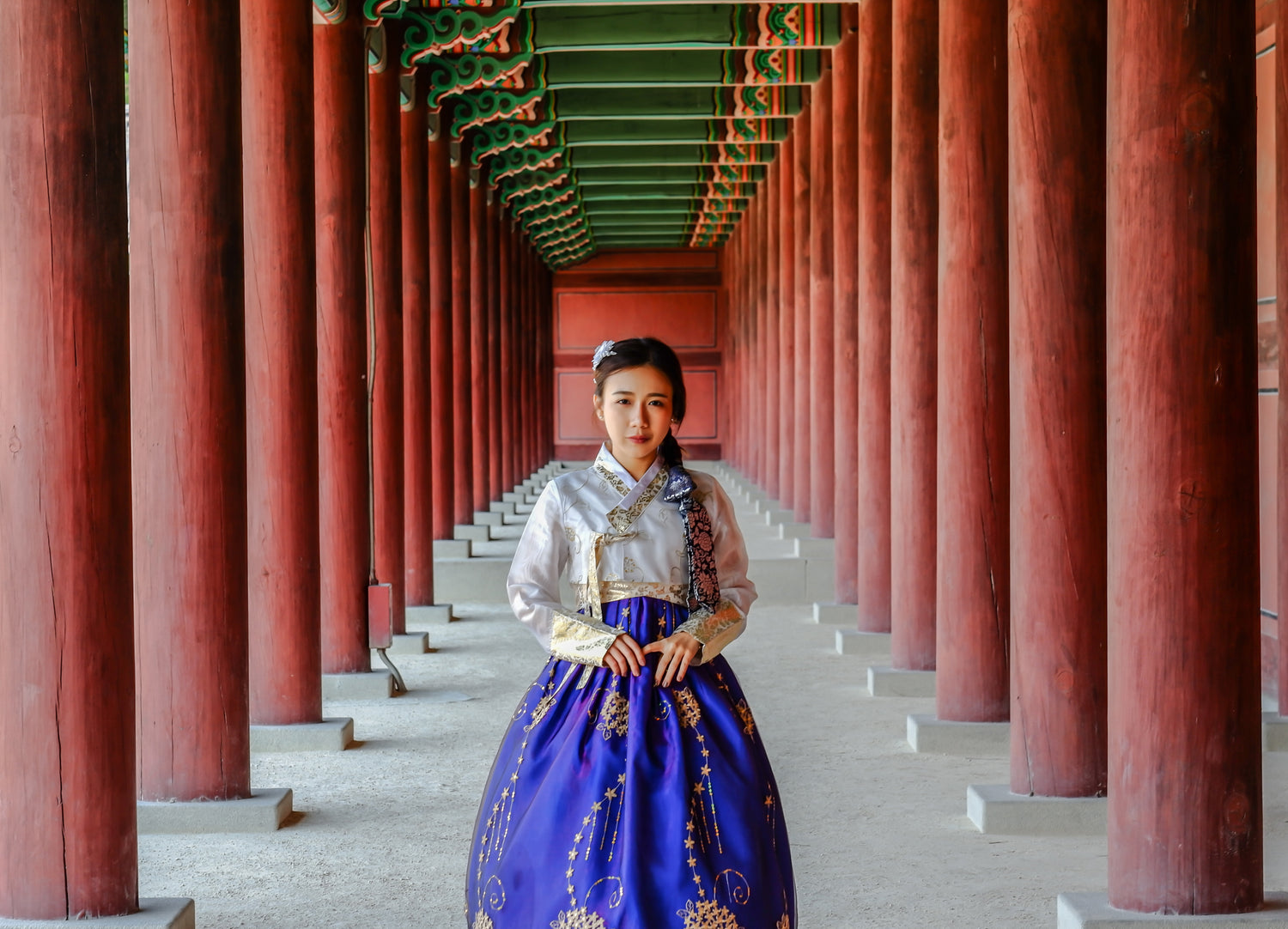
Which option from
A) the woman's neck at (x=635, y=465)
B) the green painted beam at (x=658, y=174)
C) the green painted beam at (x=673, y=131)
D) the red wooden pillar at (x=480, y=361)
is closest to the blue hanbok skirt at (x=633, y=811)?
the woman's neck at (x=635, y=465)

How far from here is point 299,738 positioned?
5980 mm

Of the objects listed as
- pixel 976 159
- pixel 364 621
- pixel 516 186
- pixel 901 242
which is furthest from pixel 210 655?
pixel 516 186

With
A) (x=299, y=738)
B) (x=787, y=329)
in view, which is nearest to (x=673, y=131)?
(x=787, y=329)

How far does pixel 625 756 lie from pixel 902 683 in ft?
14.5

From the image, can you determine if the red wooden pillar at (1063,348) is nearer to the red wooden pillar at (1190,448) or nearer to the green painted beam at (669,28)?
the red wooden pillar at (1190,448)

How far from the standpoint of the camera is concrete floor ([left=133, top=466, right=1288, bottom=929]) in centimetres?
400

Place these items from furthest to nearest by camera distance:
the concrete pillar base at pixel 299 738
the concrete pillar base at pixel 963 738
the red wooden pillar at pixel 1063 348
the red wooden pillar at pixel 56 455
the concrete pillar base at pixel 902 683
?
the concrete pillar base at pixel 902 683 < the concrete pillar base at pixel 299 738 < the concrete pillar base at pixel 963 738 < the red wooden pillar at pixel 1063 348 < the red wooden pillar at pixel 56 455

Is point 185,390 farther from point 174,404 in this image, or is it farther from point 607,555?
point 607,555

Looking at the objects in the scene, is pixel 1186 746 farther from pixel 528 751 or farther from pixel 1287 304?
pixel 1287 304

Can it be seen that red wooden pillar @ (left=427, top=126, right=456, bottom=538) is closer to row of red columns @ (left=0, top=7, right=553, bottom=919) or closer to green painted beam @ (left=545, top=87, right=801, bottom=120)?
green painted beam @ (left=545, top=87, right=801, bottom=120)

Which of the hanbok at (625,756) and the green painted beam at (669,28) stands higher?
the green painted beam at (669,28)

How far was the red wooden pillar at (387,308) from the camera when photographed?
7.95m

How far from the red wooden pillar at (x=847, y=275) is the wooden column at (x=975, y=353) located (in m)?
3.62

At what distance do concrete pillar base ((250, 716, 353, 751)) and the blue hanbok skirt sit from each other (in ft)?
10.0
